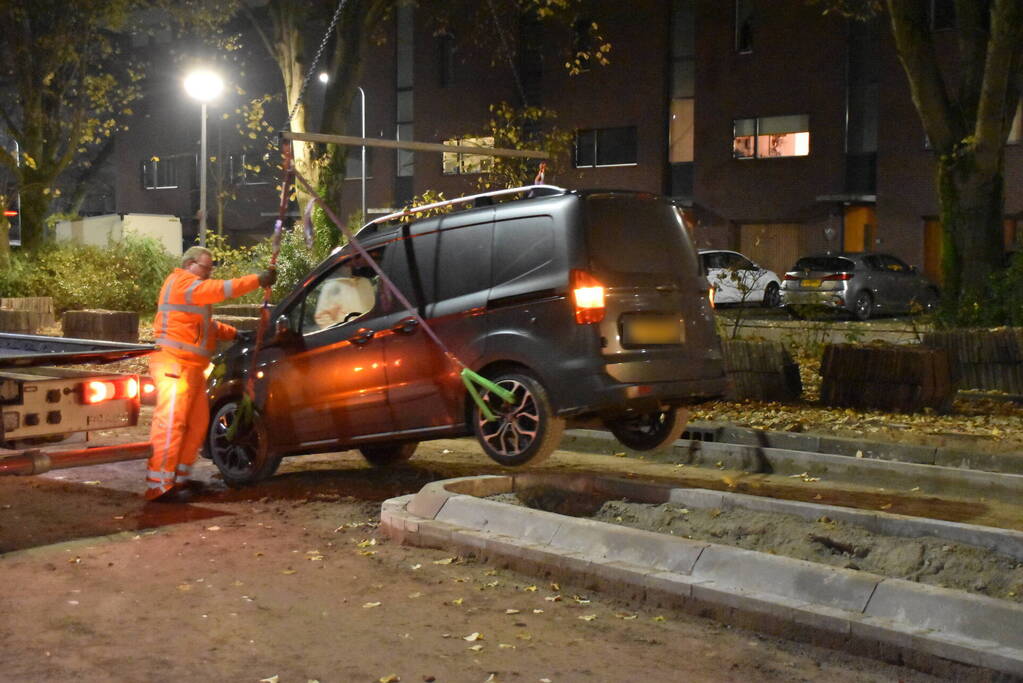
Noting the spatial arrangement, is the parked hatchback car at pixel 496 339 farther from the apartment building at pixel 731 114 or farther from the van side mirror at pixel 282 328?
the apartment building at pixel 731 114

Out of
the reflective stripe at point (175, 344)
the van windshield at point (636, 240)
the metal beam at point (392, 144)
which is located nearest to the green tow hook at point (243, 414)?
the reflective stripe at point (175, 344)

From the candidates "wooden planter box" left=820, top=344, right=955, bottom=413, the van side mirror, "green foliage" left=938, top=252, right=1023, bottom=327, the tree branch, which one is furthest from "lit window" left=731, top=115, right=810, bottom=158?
the van side mirror

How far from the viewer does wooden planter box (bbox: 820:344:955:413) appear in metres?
12.1

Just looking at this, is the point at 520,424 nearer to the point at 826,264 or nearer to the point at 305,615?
the point at 305,615

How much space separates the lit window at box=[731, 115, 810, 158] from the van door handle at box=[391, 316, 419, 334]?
32.7 metres

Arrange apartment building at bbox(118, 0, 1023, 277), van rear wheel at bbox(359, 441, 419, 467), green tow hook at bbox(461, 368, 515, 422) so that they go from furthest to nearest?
apartment building at bbox(118, 0, 1023, 277) < van rear wheel at bbox(359, 441, 419, 467) < green tow hook at bbox(461, 368, 515, 422)

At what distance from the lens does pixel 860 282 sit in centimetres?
2919

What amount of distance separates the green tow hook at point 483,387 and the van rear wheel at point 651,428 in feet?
3.47

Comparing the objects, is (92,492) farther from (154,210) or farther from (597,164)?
(154,210)

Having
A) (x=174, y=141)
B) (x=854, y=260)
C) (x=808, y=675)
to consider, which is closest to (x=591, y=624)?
(x=808, y=675)

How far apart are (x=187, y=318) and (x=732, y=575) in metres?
4.58

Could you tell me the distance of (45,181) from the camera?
3406cm

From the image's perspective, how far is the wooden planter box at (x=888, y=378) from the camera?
1213 centimetres

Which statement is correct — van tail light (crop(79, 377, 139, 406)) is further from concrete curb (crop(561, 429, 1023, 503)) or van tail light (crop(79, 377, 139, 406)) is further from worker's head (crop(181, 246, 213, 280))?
concrete curb (crop(561, 429, 1023, 503))
